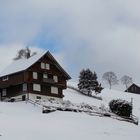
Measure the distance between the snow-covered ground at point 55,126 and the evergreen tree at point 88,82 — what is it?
42921 mm

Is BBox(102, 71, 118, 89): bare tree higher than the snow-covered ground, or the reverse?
BBox(102, 71, 118, 89): bare tree

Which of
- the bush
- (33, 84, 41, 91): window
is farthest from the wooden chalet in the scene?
the bush

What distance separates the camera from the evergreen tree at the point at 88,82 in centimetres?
11319

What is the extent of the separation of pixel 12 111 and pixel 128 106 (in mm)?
17871

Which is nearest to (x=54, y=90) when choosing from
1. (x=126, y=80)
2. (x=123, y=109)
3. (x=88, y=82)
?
(x=123, y=109)

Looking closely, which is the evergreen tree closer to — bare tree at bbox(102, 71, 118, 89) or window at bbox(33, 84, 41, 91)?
window at bbox(33, 84, 41, 91)

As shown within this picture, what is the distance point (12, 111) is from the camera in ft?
210

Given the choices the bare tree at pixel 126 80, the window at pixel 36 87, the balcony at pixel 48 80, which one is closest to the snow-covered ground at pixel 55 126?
the window at pixel 36 87

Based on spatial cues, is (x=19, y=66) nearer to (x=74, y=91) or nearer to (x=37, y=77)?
(x=37, y=77)

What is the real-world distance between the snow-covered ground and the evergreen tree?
42.9m

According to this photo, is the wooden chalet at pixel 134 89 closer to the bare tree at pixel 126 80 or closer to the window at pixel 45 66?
the bare tree at pixel 126 80

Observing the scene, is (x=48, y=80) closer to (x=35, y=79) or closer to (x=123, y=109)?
(x=35, y=79)

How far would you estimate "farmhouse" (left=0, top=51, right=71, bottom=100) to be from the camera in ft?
267

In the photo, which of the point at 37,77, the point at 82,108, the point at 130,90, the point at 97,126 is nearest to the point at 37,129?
the point at 97,126
